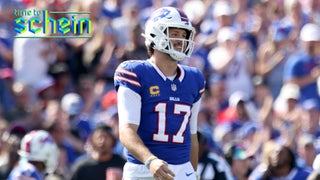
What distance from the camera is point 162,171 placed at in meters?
6.09

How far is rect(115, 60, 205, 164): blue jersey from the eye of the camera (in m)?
6.54

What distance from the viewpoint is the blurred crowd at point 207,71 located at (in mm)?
11797

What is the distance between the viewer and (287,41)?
1341 cm

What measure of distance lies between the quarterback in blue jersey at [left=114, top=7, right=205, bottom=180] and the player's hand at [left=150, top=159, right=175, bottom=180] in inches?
12.0

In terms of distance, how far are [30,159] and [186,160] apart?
2.64 metres

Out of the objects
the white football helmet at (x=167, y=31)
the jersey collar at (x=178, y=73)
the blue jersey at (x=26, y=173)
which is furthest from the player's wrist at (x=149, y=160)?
the blue jersey at (x=26, y=173)

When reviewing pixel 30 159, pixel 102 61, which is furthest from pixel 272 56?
pixel 30 159

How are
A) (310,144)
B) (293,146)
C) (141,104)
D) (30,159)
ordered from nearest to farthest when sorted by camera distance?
1. (141,104)
2. (30,159)
3. (310,144)
4. (293,146)

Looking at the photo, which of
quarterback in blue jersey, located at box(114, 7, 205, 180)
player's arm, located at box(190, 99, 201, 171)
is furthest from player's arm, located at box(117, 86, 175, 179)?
player's arm, located at box(190, 99, 201, 171)

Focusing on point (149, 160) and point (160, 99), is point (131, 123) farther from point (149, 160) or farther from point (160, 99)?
point (149, 160)

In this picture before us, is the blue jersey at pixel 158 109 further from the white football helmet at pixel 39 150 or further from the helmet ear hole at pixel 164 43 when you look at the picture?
the white football helmet at pixel 39 150

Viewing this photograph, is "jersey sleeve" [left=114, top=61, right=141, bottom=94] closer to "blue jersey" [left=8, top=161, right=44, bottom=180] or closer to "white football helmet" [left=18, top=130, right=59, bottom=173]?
"blue jersey" [left=8, top=161, right=44, bottom=180]

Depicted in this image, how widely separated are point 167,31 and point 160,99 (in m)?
0.46

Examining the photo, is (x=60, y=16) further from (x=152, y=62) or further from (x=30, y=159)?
(x=152, y=62)
